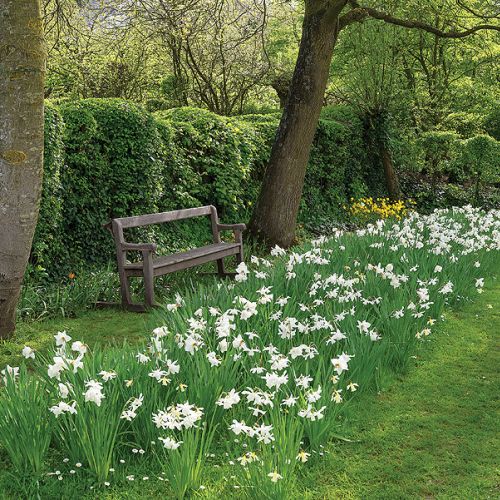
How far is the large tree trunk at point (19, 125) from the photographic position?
16.3 ft

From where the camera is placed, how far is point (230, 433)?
3.40 meters

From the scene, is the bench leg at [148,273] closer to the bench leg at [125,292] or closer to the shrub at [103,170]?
Answer: the bench leg at [125,292]

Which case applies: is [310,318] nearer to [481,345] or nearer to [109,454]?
[481,345]

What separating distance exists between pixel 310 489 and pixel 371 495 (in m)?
0.29

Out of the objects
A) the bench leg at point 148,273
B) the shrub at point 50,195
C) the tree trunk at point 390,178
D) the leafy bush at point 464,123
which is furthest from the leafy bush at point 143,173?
the leafy bush at point 464,123

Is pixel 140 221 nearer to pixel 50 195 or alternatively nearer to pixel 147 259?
pixel 147 259

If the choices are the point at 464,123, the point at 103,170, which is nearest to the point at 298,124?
the point at 103,170

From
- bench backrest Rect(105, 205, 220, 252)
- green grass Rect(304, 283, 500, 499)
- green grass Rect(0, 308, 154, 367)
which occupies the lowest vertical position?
green grass Rect(304, 283, 500, 499)

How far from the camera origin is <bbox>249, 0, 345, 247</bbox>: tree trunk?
31.4 feet

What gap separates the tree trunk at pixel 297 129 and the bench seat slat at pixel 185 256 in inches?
73.1

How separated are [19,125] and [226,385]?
109 inches

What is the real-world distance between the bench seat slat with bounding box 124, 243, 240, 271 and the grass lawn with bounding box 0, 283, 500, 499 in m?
1.09

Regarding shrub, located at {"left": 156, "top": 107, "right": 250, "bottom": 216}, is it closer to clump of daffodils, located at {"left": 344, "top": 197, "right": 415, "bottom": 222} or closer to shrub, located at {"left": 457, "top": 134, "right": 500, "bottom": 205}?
clump of daffodils, located at {"left": 344, "top": 197, "right": 415, "bottom": 222}

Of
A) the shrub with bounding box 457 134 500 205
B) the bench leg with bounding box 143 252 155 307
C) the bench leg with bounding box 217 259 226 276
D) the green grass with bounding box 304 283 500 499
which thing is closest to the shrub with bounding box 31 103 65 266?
the bench leg with bounding box 143 252 155 307
